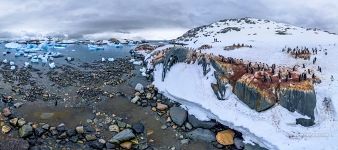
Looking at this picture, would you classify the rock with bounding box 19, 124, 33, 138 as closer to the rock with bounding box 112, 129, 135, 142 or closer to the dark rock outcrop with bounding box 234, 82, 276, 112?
the rock with bounding box 112, 129, 135, 142

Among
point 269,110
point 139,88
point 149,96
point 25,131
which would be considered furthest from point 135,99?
point 269,110

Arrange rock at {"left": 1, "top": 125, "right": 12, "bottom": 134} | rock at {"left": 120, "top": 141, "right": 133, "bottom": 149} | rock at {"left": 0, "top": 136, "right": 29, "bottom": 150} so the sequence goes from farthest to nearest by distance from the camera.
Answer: rock at {"left": 1, "top": 125, "right": 12, "bottom": 134}, rock at {"left": 120, "top": 141, "right": 133, "bottom": 149}, rock at {"left": 0, "top": 136, "right": 29, "bottom": 150}

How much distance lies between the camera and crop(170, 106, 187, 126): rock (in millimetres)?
27314

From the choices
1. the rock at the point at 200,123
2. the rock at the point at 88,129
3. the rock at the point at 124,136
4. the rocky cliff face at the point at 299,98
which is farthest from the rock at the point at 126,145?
the rocky cliff face at the point at 299,98

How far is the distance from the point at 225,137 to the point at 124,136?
20.6 ft

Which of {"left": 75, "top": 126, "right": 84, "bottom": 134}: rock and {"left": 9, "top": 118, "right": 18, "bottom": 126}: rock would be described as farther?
{"left": 9, "top": 118, "right": 18, "bottom": 126}: rock

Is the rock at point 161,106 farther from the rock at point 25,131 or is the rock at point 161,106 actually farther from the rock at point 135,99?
the rock at point 25,131

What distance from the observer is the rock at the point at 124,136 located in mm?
24891

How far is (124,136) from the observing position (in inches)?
987

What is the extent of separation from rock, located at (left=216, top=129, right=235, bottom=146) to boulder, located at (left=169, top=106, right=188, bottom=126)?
9.49 ft

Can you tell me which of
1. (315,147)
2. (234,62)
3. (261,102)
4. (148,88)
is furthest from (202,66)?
(315,147)

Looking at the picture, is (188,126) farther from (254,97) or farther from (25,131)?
(25,131)

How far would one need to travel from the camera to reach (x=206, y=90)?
29031 mm

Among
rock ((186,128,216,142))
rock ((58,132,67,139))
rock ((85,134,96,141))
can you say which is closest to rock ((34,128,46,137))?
rock ((58,132,67,139))
